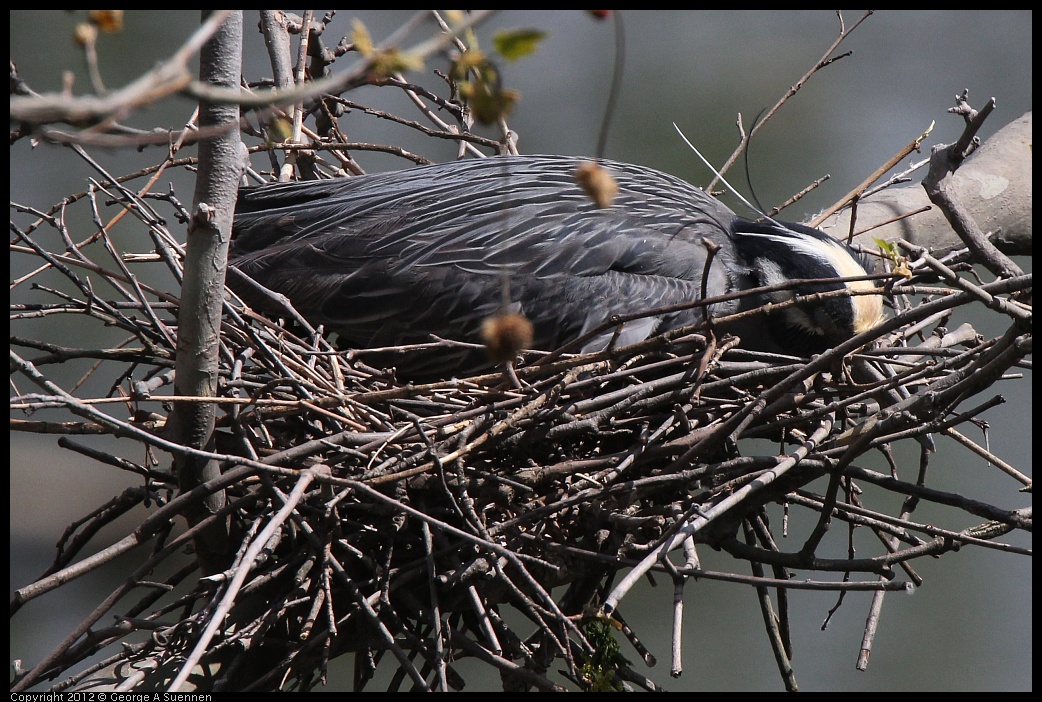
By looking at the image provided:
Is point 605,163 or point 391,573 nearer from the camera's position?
point 391,573

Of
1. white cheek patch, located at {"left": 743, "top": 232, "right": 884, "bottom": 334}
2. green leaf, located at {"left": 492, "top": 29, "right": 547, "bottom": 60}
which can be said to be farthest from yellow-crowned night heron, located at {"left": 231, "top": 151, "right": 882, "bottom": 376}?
green leaf, located at {"left": 492, "top": 29, "right": 547, "bottom": 60}

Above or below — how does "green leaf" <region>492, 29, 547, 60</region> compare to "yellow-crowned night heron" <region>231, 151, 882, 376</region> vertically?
below

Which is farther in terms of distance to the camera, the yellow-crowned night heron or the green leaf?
the yellow-crowned night heron

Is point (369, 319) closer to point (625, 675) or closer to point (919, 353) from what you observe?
point (625, 675)

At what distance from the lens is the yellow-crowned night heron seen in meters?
2.03

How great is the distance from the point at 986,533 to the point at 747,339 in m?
0.67

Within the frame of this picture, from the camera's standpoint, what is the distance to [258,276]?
2.16 m

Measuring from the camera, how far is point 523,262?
81.5 inches

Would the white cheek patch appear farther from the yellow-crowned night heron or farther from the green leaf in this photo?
the green leaf

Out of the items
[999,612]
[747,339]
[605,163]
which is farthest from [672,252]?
[999,612]

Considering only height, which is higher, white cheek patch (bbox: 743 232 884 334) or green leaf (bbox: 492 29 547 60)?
white cheek patch (bbox: 743 232 884 334)

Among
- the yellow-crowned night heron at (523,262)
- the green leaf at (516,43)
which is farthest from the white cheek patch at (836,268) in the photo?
the green leaf at (516,43)

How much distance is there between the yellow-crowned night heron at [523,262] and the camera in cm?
203

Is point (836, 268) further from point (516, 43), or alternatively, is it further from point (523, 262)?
point (516, 43)
